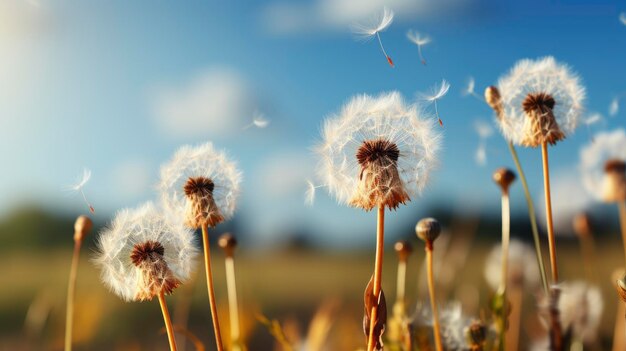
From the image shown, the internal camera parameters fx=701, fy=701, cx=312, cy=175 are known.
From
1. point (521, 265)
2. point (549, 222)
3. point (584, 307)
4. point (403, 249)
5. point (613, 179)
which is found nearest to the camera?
point (549, 222)

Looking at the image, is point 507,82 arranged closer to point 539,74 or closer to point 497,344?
point 539,74

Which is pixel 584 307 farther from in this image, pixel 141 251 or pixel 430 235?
pixel 141 251

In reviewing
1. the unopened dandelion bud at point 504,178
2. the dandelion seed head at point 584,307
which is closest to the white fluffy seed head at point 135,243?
the unopened dandelion bud at point 504,178

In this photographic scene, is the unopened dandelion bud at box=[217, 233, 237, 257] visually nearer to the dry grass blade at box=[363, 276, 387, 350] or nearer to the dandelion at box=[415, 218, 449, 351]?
the dandelion at box=[415, 218, 449, 351]

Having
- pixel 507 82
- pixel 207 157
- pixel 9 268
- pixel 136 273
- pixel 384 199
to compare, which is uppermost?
pixel 9 268

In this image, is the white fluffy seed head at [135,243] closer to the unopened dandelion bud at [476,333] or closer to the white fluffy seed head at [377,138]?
the white fluffy seed head at [377,138]

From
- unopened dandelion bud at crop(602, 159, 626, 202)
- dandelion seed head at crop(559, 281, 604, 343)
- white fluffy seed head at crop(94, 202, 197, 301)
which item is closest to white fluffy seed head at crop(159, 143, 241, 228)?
white fluffy seed head at crop(94, 202, 197, 301)

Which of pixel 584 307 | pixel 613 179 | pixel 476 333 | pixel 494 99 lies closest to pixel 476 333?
pixel 476 333

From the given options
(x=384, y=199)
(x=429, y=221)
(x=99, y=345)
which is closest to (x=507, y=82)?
(x=429, y=221)
